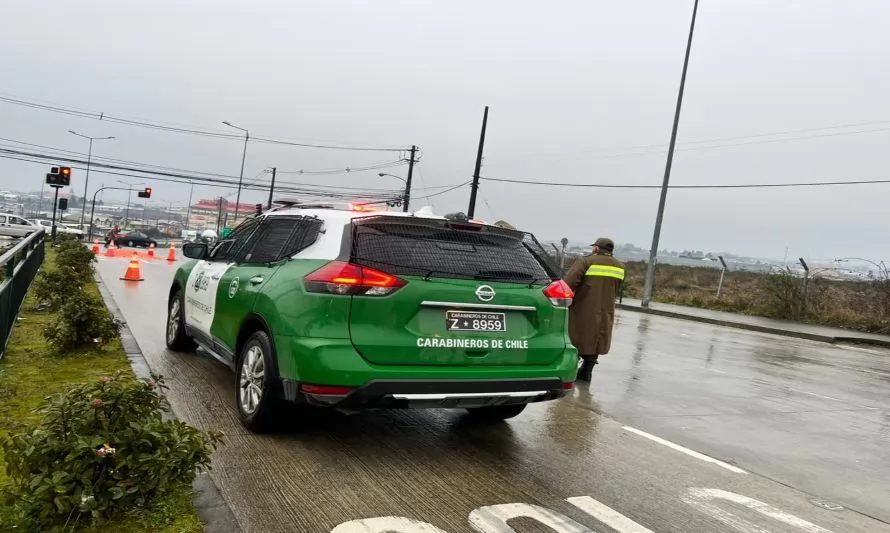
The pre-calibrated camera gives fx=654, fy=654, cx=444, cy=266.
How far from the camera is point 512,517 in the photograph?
3.59 meters

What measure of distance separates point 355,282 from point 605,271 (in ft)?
13.9

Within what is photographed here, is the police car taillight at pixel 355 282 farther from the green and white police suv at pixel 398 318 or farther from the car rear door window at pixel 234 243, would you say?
the car rear door window at pixel 234 243

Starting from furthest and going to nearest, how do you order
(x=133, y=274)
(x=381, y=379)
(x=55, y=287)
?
(x=133, y=274)
(x=55, y=287)
(x=381, y=379)

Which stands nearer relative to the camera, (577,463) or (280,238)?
(577,463)

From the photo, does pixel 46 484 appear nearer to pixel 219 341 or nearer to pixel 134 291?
pixel 219 341

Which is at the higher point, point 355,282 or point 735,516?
point 355,282

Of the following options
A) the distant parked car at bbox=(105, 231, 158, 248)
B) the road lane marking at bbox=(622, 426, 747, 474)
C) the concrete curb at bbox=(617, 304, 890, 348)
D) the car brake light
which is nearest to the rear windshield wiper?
the car brake light

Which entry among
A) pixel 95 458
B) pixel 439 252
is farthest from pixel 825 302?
pixel 95 458

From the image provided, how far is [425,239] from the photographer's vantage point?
14.4 ft

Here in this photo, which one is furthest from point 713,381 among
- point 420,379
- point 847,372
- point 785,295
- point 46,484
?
point 785,295

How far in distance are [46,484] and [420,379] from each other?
6.65 ft

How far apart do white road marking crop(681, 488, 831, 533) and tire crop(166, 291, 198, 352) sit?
5327mm

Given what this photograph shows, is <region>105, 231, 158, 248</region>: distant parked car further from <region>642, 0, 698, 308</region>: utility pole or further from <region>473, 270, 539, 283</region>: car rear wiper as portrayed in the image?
<region>473, 270, 539, 283</region>: car rear wiper

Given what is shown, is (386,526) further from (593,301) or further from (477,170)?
(477,170)
